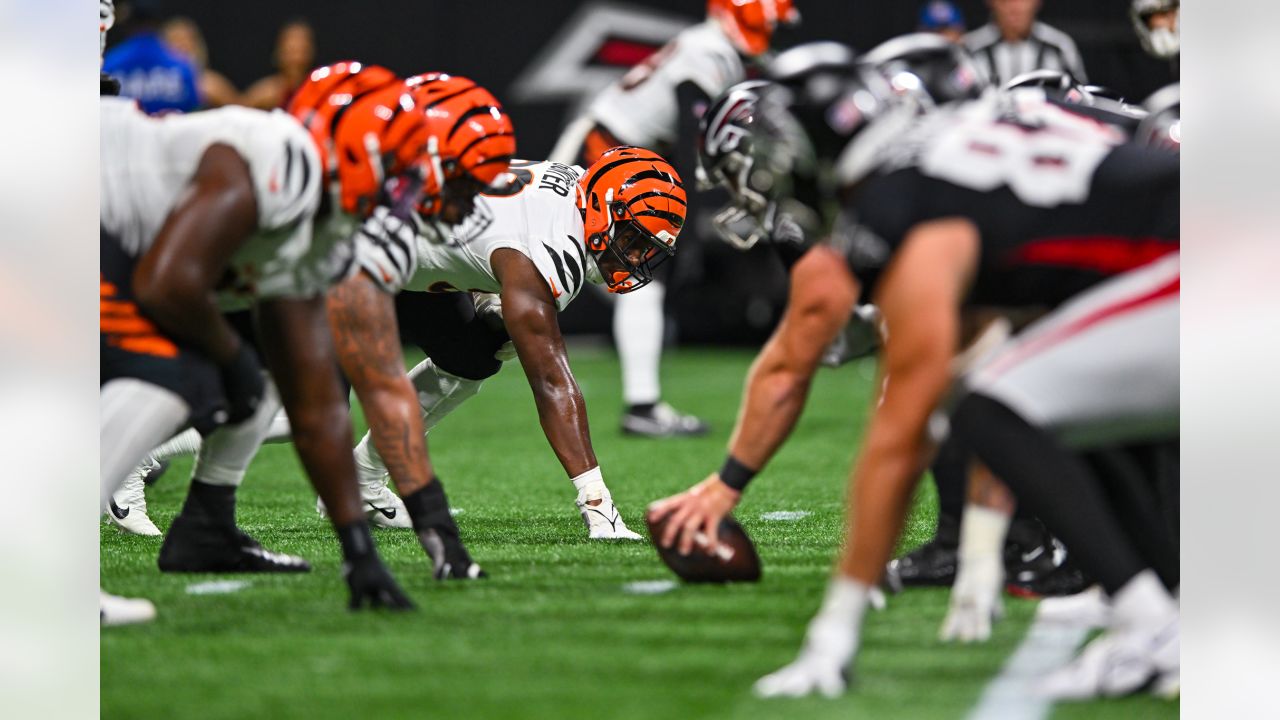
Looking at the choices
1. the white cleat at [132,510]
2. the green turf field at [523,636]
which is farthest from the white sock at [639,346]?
the white cleat at [132,510]

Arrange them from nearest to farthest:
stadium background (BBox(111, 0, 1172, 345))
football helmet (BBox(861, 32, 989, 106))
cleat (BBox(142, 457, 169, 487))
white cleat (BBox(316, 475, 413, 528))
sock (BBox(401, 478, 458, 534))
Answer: football helmet (BBox(861, 32, 989, 106)) → sock (BBox(401, 478, 458, 534)) → white cleat (BBox(316, 475, 413, 528)) → cleat (BBox(142, 457, 169, 487)) → stadium background (BBox(111, 0, 1172, 345))

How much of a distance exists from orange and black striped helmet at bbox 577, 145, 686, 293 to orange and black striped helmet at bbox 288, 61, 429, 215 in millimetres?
1139

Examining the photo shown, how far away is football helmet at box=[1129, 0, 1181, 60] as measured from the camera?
4.96 metres

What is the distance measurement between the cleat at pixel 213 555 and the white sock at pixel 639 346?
3.44 m

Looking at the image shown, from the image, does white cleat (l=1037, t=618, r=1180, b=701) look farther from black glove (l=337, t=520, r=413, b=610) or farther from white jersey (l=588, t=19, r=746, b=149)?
white jersey (l=588, t=19, r=746, b=149)

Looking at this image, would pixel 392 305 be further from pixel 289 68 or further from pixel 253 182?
pixel 289 68

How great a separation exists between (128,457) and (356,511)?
1.51 ft

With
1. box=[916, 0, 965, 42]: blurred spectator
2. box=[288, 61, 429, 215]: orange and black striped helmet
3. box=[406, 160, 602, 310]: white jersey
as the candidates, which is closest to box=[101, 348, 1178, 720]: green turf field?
box=[406, 160, 602, 310]: white jersey

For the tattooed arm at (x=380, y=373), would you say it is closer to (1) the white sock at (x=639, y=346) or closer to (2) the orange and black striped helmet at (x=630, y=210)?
(2) the orange and black striped helmet at (x=630, y=210)

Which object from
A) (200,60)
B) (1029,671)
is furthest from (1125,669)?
(200,60)

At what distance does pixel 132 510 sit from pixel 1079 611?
259 centimetres

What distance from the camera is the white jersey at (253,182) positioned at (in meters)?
3.06

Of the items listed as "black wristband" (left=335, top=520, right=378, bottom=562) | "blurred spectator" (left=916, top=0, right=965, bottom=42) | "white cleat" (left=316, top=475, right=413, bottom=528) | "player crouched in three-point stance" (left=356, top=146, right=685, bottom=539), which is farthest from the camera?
"blurred spectator" (left=916, top=0, right=965, bottom=42)

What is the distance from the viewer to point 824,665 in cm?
269
